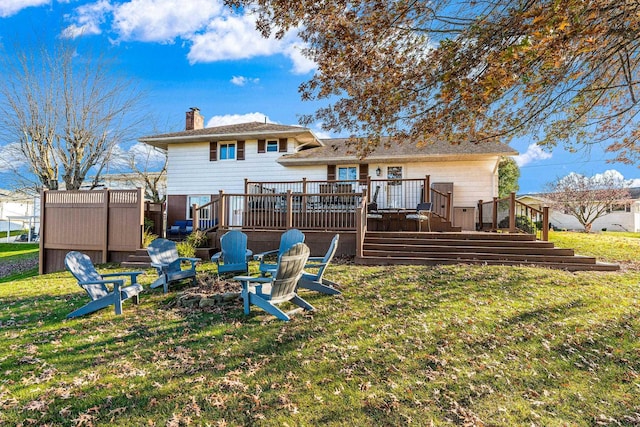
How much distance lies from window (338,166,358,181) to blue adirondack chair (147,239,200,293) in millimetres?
10260

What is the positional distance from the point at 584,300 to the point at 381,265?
4.39 m

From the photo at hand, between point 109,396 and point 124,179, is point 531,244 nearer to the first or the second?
point 109,396

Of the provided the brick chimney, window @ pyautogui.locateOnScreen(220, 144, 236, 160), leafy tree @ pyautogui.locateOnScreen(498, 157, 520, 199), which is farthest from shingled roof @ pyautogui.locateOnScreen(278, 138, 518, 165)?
leafy tree @ pyautogui.locateOnScreen(498, 157, 520, 199)

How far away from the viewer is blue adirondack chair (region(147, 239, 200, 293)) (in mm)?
6660

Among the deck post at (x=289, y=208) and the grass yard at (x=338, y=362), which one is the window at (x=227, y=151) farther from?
the grass yard at (x=338, y=362)

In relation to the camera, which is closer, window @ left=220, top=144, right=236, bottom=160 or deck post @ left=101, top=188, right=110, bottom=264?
deck post @ left=101, top=188, right=110, bottom=264

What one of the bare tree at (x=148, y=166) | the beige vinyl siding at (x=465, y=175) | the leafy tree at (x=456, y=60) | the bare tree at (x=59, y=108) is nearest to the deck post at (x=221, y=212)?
the leafy tree at (x=456, y=60)

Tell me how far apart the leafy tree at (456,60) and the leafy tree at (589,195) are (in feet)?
86.2

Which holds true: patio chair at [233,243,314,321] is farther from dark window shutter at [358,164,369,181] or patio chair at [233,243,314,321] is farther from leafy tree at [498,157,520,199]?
leafy tree at [498,157,520,199]

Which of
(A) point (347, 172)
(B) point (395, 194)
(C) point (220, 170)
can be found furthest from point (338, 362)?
(C) point (220, 170)

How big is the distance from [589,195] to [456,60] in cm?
3108

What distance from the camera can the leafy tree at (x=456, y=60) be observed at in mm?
4504

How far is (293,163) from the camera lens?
16.6m

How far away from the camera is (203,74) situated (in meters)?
18.5
